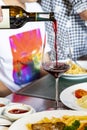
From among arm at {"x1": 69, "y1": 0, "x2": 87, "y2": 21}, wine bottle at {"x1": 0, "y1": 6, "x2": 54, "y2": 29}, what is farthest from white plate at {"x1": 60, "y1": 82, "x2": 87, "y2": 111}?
arm at {"x1": 69, "y1": 0, "x2": 87, "y2": 21}

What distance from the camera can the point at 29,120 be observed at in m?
1.08

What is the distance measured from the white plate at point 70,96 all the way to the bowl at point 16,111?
0.18m

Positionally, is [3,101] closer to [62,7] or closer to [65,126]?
[65,126]

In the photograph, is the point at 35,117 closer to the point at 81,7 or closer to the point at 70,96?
the point at 70,96

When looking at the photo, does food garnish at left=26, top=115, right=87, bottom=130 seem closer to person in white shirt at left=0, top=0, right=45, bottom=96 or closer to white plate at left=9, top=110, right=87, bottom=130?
white plate at left=9, top=110, right=87, bottom=130

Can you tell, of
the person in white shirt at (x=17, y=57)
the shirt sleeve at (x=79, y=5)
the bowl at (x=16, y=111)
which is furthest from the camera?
the shirt sleeve at (x=79, y=5)

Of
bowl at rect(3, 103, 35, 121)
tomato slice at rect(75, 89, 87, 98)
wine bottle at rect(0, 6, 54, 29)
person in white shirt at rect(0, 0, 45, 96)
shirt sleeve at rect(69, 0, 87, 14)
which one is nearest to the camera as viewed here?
bowl at rect(3, 103, 35, 121)

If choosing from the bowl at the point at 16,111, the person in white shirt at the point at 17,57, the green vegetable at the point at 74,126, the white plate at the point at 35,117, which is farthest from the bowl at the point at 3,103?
the person in white shirt at the point at 17,57

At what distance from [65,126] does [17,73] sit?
0.86 m

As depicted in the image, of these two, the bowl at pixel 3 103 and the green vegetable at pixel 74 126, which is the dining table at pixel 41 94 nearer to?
the bowl at pixel 3 103

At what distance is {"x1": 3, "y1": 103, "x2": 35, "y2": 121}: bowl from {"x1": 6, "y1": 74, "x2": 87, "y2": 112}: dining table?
86 millimetres

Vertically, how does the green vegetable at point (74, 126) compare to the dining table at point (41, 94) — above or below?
above

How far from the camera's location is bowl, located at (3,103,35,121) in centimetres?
111

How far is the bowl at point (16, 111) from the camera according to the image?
3.64 feet
